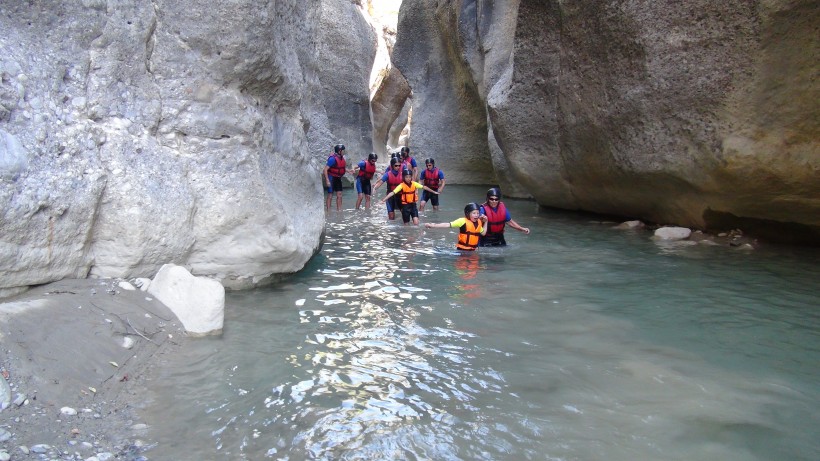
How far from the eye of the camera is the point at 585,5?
392 inches

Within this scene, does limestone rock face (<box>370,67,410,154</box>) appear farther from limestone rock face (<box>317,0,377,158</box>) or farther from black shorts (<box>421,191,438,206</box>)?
black shorts (<box>421,191,438,206</box>)

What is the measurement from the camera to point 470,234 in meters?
8.89

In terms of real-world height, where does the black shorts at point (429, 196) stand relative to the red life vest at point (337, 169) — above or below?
below

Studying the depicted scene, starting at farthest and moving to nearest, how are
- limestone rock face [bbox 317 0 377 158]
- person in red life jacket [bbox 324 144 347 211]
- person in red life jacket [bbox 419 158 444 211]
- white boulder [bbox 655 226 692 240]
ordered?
limestone rock face [bbox 317 0 377 158]
person in red life jacket [bbox 324 144 347 211]
person in red life jacket [bbox 419 158 444 211]
white boulder [bbox 655 226 692 240]

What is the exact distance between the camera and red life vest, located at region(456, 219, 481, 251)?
8875 millimetres

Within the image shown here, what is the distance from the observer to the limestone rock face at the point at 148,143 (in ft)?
15.1

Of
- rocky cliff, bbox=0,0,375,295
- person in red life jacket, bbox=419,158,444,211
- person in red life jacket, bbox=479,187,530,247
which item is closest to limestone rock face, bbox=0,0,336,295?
rocky cliff, bbox=0,0,375,295

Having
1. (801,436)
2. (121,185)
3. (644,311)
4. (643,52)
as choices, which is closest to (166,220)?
(121,185)

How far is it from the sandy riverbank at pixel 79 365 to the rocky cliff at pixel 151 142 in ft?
1.21

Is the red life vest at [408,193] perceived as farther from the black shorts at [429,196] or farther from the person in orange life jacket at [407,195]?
the black shorts at [429,196]

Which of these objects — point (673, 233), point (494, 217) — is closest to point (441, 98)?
point (673, 233)

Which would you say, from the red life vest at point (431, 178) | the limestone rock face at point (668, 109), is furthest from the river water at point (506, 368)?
the red life vest at point (431, 178)

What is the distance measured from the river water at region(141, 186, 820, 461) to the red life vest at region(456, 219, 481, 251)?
4.02ft

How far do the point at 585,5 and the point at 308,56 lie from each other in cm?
466
